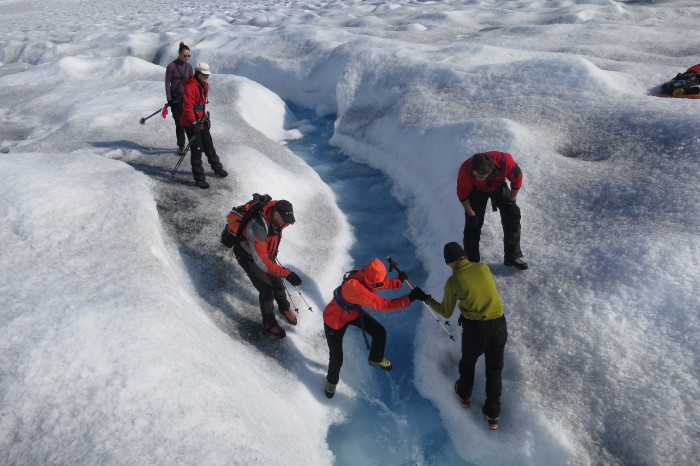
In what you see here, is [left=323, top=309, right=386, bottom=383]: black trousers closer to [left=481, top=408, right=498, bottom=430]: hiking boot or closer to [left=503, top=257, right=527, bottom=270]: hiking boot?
[left=481, top=408, right=498, bottom=430]: hiking boot

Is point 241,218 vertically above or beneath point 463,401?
above

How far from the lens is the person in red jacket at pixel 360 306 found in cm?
580

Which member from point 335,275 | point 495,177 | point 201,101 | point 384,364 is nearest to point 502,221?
point 495,177

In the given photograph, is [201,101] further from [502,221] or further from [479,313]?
[479,313]

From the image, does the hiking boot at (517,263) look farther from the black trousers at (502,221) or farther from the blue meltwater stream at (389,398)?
the blue meltwater stream at (389,398)

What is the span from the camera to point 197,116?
9.12 m

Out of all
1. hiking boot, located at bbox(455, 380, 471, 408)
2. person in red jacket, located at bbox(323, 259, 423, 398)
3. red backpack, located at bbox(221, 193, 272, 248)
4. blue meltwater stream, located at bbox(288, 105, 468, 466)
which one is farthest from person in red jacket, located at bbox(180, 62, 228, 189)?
hiking boot, located at bbox(455, 380, 471, 408)

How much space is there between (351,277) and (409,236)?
4630mm

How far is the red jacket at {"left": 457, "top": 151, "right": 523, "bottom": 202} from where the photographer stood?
6.56 m

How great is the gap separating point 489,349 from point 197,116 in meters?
7.69

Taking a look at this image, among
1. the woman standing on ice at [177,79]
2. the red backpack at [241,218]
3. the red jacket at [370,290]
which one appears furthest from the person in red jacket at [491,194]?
the woman standing on ice at [177,79]

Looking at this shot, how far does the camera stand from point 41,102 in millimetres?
16516

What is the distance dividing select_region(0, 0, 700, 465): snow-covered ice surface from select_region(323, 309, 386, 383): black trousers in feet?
1.99

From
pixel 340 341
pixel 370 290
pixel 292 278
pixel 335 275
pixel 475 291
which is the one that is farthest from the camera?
pixel 335 275
